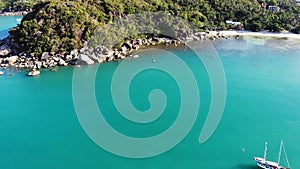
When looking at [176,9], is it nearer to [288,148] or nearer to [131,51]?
[131,51]

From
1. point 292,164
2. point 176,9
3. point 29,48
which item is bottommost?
point 292,164

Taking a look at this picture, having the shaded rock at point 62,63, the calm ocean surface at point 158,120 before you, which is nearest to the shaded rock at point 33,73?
the calm ocean surface at point 158,120

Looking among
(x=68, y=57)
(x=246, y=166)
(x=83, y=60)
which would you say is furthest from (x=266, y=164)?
(x=68, y=57)

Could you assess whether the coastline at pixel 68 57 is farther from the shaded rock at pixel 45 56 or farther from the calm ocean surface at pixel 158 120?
the calm ocean surface at pixel 158 120

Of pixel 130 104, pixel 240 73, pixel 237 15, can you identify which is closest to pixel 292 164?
pixel 130 104

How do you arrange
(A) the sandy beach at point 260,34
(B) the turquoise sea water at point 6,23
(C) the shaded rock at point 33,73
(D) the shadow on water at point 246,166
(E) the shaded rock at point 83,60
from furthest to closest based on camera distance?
(B) the turquoise sea water at point 6,23
(A) the sandy beach at point 260,34
(E) the shaded rock at point 83,60
(C) the shaded rock at point 33,73
(D) the shadow on water at point 246,166

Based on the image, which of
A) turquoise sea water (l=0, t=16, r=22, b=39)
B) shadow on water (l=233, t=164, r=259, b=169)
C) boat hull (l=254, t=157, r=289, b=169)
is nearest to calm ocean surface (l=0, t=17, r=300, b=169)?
shadow on water (l=233, t=164, r=259, b=169)
